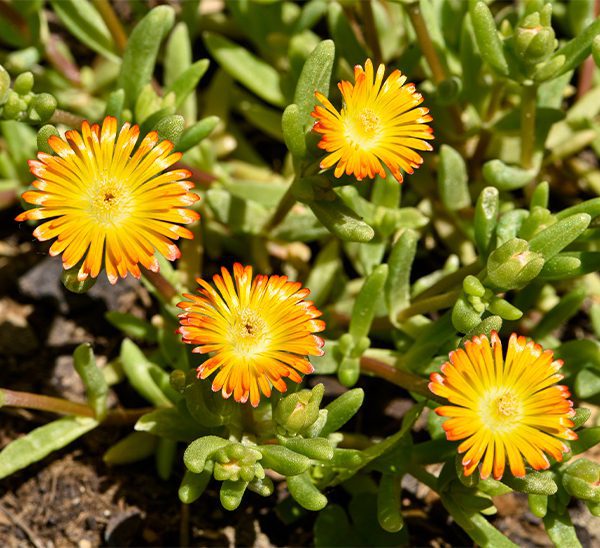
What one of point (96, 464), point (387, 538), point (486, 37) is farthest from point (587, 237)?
point (96, 464)

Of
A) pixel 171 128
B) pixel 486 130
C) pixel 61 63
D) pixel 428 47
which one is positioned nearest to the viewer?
pixel 171 128

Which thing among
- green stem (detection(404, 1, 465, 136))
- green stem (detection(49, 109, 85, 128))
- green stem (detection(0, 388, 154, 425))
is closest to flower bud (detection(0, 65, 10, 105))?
green stem (detection(49, 109, 85, 128))

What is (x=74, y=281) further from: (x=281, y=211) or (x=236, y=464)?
(x=281, y=211)

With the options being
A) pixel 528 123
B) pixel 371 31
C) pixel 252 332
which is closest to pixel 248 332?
pixel 252 332

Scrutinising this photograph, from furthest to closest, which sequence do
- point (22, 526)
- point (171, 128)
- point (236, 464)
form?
point (22, 526)
point (171, 128)
point (236, 464)

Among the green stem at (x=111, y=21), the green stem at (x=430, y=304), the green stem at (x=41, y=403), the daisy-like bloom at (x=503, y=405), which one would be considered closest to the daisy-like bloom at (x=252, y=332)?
the daisy-like bloom at (x=503, y=405)

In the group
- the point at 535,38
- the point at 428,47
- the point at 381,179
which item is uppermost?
the point at 428,47

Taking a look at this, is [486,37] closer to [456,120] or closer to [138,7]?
[456,120]
